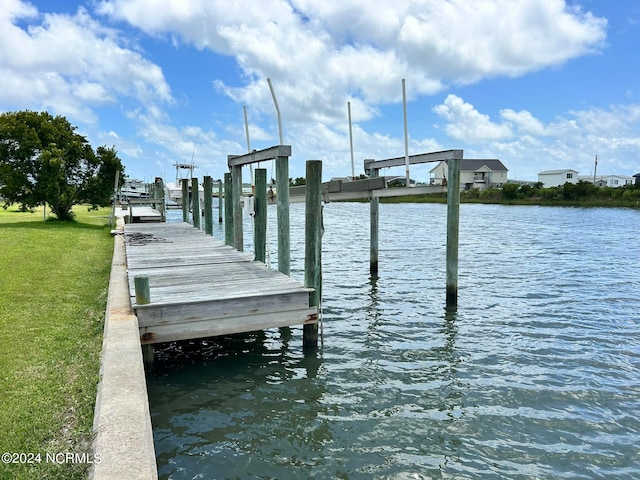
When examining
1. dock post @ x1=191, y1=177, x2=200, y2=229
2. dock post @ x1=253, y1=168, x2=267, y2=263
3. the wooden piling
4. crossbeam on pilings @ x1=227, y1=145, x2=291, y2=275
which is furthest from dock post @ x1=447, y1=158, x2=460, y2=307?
dock post @ x1=191, y1=177, x2=200, y2=229

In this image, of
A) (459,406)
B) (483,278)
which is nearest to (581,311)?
(483,278)

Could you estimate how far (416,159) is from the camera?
553 inches

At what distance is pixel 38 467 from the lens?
3.67 m

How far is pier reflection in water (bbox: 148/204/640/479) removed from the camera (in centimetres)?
559

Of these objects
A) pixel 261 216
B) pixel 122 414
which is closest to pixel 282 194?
pixel 261 216

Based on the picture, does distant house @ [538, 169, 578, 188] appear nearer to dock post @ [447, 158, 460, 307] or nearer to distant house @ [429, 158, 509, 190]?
distant house @ [429, 158, 509, 190]

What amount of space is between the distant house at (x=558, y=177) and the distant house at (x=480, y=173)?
7.85 meters

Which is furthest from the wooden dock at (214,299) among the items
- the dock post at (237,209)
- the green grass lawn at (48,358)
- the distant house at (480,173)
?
the distant house at (480,173)

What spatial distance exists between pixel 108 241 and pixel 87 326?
42.8ft

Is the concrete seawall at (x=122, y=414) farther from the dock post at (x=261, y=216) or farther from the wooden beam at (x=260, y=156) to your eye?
the dock post at (x=261, y=216)

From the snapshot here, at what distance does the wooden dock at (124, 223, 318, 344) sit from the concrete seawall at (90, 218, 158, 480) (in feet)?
1.94

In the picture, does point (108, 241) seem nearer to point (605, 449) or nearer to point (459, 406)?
point (459, 406)

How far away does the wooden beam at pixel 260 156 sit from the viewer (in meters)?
9.07

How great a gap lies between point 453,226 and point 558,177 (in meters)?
99.9
